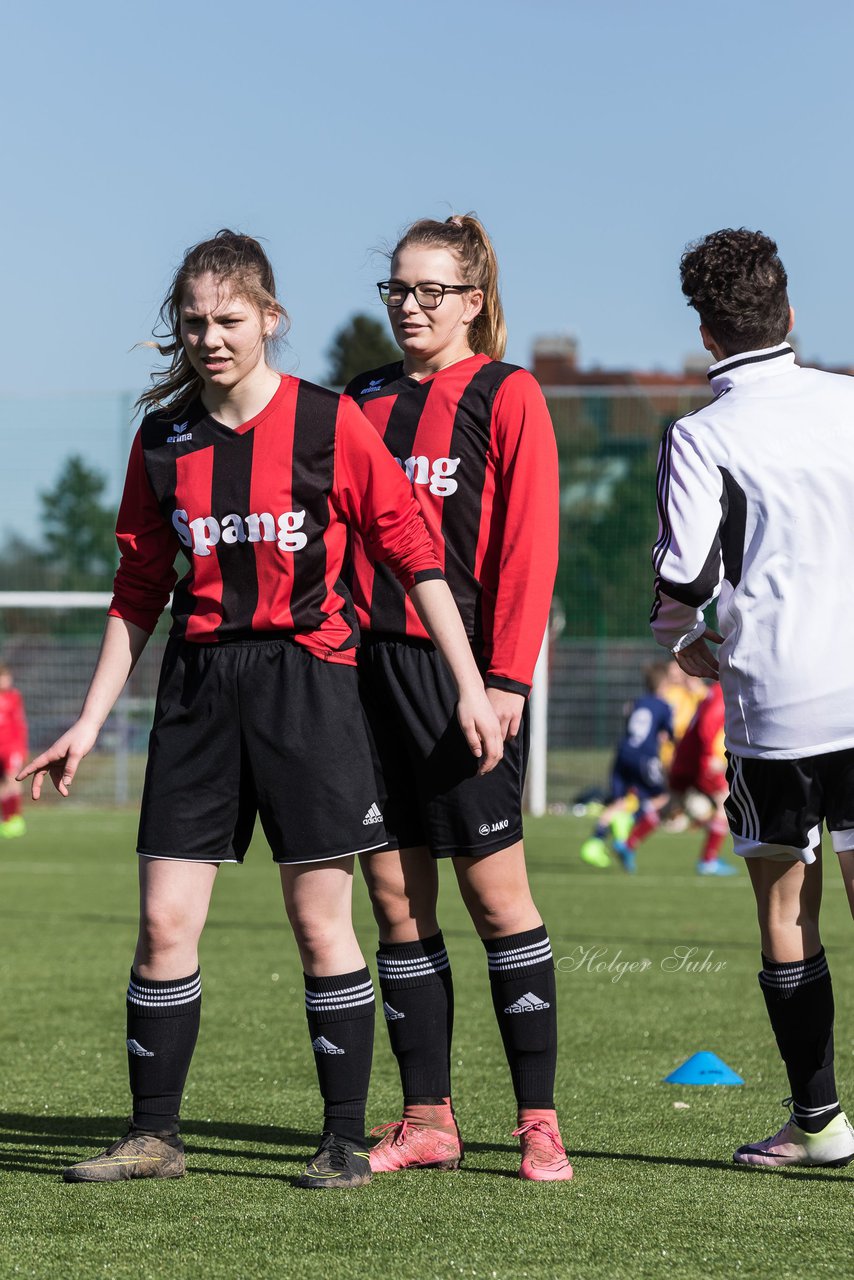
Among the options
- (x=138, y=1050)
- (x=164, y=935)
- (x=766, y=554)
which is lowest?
(x=138, y=1050)

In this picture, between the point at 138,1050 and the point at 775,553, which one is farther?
the point at 138,1050

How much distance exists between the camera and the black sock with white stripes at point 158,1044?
11.1 feet

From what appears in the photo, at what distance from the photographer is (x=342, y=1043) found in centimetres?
340

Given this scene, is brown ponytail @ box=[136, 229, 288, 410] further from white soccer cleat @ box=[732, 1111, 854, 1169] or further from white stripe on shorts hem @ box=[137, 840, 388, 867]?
white soccer cleat @ box=[732, 1111, 854, 1169]

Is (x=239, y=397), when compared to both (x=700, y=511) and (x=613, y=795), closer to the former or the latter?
(x=700, y=511)

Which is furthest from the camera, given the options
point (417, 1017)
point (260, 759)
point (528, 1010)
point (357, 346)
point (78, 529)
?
point (357, 346)

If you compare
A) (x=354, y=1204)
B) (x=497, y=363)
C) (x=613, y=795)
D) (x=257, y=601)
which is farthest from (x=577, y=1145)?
(x=613, y=795)

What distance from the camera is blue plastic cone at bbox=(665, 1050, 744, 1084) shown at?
4609 millimetres

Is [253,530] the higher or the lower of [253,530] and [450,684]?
the higher

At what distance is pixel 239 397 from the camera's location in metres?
3.38

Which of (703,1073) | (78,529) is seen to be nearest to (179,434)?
(703,1073)

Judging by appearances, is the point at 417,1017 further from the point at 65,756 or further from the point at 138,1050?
the point at 65,756

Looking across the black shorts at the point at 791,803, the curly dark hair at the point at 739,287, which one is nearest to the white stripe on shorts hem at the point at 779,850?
the black shorts at the point at 791,803

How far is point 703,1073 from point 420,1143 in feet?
4.49
